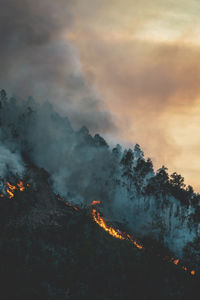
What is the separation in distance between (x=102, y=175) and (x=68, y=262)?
65950mm

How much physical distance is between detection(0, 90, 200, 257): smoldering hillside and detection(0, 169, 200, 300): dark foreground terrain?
94.0ft

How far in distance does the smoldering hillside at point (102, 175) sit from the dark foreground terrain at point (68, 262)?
1128 inches

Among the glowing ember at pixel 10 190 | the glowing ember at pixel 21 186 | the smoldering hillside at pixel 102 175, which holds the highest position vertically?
the smoldering hillside at pixel 102 175

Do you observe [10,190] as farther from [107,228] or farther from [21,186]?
[107,228]

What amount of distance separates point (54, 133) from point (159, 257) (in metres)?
69.3

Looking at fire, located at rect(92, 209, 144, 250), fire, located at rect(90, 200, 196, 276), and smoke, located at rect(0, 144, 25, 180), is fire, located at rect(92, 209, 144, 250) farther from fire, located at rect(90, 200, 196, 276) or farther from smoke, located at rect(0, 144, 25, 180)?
smoke, located at rect(0, 144, 25, 180)

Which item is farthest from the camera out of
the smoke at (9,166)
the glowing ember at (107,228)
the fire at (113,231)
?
the glowing ember at (107,228)

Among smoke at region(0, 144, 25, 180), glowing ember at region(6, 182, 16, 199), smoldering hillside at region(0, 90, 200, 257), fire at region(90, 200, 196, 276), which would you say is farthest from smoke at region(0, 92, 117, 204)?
glowing ember at region(6, 182, 16, 199)

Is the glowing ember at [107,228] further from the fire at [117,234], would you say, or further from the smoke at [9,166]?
the smoke at [9,166]

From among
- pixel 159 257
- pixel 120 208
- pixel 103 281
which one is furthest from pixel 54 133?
pixel 103 281

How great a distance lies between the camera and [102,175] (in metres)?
127

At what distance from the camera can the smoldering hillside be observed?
112 metres

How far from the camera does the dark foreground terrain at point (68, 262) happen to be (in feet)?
176

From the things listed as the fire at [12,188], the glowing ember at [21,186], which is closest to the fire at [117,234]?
the glowing ember at [21,186]
